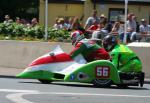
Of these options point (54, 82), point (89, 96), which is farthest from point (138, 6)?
point (89, 96)

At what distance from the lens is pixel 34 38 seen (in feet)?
76.9

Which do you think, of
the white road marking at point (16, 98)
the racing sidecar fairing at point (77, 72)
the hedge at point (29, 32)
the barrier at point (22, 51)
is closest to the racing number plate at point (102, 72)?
the racing sidecar fairing at point (77, 72)

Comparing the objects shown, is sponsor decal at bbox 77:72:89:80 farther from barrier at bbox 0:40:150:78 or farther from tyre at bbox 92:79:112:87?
barrier at bbox 0:40:150:78

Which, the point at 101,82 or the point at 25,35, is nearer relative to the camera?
the point at 101,82

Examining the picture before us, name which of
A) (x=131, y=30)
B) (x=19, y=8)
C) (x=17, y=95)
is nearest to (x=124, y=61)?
(x=17, y=95)

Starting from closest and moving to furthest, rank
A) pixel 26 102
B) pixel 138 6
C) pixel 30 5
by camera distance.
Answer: pixel 26 102 < pixel 138 6 < pixel 30 5

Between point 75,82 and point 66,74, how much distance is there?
57 cm

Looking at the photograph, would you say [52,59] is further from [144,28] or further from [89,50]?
[144,28]

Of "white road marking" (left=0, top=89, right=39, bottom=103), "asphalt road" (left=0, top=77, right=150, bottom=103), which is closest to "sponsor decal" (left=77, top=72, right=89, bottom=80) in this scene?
"asphalt road" (left=0, top=77, right=150, bottom=103)

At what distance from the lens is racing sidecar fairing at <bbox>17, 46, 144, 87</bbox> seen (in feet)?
54.9

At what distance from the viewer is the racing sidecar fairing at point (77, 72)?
658 inches

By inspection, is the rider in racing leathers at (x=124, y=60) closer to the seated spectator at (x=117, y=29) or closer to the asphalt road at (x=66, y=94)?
the asphalt road at (x=66, y=94)

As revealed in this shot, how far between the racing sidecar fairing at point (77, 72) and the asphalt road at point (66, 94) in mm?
222

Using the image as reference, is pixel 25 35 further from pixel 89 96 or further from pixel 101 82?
pixel 89 96
